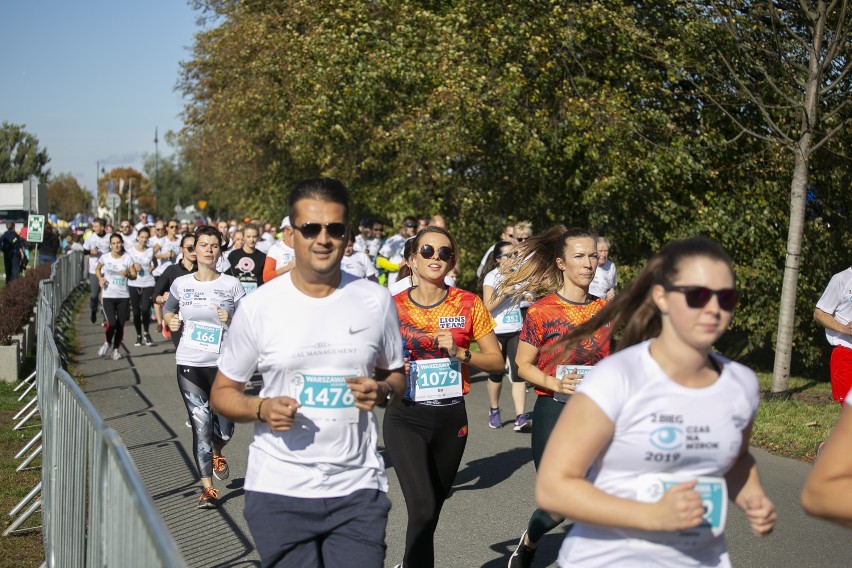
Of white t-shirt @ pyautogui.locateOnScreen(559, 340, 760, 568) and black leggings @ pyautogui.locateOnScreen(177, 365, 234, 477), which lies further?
black leggings @ pyautogui.locateOnScreen(177, 365, 234, 477)

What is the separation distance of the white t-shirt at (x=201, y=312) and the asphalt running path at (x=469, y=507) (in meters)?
1.05

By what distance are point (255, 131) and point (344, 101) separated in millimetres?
8206

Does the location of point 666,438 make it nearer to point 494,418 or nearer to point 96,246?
point 494,418

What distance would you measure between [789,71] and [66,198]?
5636 inches

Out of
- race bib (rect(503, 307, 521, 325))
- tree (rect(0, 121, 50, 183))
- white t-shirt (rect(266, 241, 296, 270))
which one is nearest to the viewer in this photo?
race bib (rect(503, 307, 521, 325))

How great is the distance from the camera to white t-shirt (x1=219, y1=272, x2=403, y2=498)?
3701mm

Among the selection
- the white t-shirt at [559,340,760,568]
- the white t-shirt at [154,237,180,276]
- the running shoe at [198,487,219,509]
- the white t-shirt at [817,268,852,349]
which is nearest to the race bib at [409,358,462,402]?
the running shoe at [198,487,219,509]

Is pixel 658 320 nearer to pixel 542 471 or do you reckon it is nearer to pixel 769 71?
pixel 542 471

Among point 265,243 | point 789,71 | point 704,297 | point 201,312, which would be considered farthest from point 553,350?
point 265,243

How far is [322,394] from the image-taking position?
12.1 feet

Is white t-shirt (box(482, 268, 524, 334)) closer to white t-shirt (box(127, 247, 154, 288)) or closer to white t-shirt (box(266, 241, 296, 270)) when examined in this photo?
white t-shirt (box(266, 241, 296, 270))

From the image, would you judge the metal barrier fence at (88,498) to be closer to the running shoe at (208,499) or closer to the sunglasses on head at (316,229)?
the sunglasses on head at (316,229)

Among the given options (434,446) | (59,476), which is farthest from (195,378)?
(434,446)

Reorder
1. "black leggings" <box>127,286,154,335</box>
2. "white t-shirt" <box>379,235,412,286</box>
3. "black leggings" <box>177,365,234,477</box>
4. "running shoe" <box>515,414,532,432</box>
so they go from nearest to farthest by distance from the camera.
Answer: "black leggings" <box>177,365,234,477</box> < "running shoe" <box>515,414,532,432</box> < "white t-shirt" <box>379,235,412,286</box> < "black leggings" <box>127,286,154,335</box>
